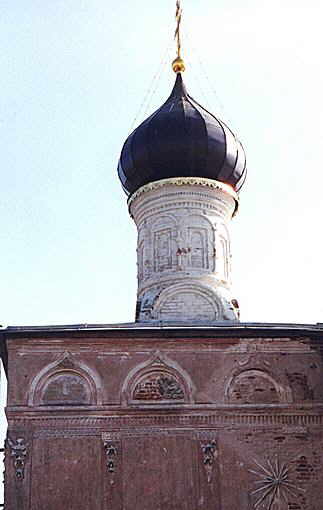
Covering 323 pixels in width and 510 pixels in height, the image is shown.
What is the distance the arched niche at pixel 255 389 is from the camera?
35.7 ft

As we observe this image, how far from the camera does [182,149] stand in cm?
1320

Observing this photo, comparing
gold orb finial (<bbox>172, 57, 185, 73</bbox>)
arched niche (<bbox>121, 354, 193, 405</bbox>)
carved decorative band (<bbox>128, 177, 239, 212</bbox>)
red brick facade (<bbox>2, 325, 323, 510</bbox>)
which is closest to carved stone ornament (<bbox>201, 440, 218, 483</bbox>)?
red brick facade (<bbox>2, 325, 323, 510</bbox>)

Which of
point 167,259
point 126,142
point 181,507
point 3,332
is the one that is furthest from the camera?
point 126,142

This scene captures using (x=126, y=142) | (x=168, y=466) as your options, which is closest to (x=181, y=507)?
(x=168, y=466)

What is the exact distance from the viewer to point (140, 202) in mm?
13602

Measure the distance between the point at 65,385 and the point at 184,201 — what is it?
11.7 feet

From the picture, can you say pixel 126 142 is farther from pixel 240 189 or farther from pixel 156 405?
pixel 156 405

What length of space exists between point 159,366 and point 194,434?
34.3 inches

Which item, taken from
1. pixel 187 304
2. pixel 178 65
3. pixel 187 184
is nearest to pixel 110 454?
pixel 187 304

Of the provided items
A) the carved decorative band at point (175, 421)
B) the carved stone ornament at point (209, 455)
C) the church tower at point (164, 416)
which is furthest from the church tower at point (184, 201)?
the carved stone ornament at point (209, 455)

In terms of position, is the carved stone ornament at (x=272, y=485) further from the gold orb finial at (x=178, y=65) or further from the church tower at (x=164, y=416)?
the gold orb finial at (x=178, y=65)

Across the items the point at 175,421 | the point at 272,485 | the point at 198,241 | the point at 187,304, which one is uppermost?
the point at 198,241

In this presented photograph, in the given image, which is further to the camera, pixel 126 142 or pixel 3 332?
pixel 126 142

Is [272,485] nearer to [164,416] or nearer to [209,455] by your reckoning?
[209,455]
